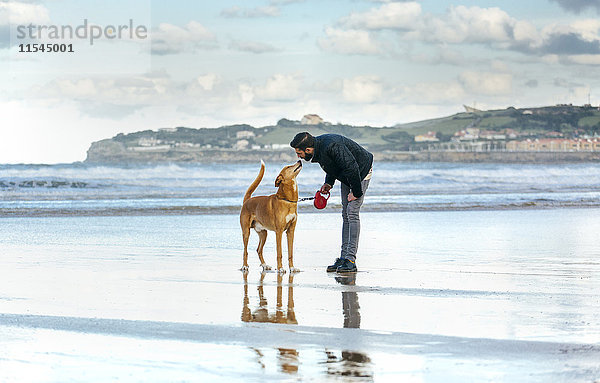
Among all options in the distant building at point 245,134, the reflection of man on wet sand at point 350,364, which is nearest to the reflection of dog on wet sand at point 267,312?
the reflection of man on wet sand at point 350,364

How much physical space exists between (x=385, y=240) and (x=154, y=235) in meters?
3.60

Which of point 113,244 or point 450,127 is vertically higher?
point 450,127

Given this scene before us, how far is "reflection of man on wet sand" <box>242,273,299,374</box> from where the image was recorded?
451cm

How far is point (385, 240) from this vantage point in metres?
12.2

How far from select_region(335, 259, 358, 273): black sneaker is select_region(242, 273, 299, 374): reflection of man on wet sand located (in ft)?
2.62

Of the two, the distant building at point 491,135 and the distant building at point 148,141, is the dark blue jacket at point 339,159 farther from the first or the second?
the distant building at point 491,135

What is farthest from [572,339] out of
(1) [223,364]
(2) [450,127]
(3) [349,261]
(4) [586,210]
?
(2) [450,127]

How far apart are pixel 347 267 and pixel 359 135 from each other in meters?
99.8

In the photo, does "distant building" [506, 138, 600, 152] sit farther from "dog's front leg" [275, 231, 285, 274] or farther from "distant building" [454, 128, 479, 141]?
"dog's front leg" [275, 231, 285, 274]

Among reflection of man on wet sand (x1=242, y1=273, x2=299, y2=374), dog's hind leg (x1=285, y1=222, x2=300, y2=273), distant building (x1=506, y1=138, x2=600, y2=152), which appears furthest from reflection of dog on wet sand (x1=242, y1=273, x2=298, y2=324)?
distant building (x1=506, y1=138, x2=600, y2=152)

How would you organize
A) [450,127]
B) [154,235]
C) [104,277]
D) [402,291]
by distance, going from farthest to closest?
[450,127], [154,235], [104,277], [402,291]

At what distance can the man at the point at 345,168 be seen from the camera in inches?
332

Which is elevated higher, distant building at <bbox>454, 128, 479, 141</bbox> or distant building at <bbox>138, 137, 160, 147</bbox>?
distant building at <bbox>454, 128, 479, 141</bbox>

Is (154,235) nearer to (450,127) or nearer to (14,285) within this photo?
(14,285)
